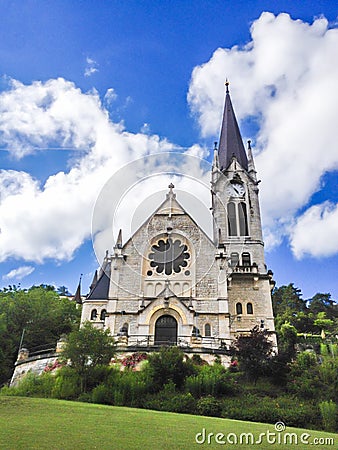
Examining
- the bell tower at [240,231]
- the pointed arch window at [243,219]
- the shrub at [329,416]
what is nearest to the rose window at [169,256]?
the bell tower at [240,231]

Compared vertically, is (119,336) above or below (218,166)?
below

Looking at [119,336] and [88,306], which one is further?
[88,306]

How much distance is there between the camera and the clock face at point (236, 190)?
39312mm

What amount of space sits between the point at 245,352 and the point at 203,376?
3.76m

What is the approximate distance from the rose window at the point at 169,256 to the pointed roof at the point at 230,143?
47.1 feet

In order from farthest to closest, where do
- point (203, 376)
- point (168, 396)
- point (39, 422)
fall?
point (203, 376)
point (168, 396)
point (39, 422)

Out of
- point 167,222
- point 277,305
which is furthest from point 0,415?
point 277,305

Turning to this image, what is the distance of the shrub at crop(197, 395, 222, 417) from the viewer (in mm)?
15797

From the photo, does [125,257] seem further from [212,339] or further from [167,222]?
[212,339]

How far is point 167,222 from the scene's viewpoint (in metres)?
32.6

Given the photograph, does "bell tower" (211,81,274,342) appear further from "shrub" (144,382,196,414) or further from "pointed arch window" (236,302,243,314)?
"shrub" (144,382,196,414)

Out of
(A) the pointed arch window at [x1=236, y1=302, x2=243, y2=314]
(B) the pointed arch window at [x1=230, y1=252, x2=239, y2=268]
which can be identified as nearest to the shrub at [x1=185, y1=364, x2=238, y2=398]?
(A) the pointed arch window at [x1=236, y1=302, x2=243, y2=314]

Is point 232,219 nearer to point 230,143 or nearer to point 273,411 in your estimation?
point 230,143

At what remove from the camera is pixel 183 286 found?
29.9 metres
